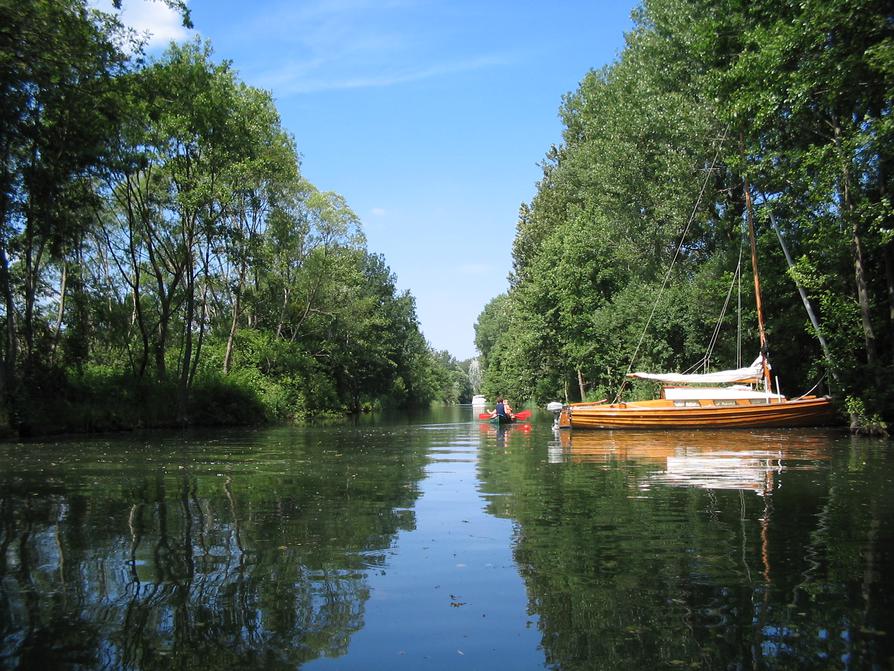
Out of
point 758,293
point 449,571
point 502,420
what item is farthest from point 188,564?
point 502,420

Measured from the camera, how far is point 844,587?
6.04 meters

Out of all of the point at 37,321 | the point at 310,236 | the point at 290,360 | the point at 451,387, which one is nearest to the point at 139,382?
the point at 37,321

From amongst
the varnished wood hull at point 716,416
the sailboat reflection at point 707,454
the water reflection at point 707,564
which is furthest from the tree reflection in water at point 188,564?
the varnished wood hull at point 716,416

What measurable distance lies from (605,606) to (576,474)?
9.01 meters

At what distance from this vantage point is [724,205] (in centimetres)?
3600

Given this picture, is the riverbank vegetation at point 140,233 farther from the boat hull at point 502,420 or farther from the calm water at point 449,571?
the boat hull at point 502,420

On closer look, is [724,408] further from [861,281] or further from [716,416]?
[861,281]

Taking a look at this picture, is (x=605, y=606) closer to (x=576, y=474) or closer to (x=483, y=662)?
(x=483, y=662)

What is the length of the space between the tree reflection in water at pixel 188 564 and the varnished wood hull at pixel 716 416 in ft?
54.9

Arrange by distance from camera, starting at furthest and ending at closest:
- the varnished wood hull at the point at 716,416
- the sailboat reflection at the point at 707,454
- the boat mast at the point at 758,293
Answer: the boat mast at the point at 758,293, the varnished wood hull at the point at 716,416, the sailboat reflection at the point at 707,454

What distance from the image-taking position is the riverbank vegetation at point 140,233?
20.7 metres

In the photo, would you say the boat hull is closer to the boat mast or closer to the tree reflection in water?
the boat mast

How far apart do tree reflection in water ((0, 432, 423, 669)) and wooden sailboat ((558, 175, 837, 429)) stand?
16824 mm

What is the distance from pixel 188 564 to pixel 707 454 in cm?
1495
